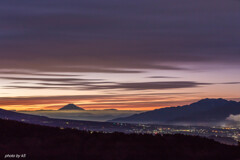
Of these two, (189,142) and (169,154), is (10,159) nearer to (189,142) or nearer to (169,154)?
(169,154)

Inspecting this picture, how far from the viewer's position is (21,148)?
20.6m

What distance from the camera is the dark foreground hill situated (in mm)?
19344

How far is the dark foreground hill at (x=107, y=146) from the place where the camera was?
1934cm

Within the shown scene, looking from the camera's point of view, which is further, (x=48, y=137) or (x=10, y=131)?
(x=10, y=131)

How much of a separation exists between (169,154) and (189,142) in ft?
10.4

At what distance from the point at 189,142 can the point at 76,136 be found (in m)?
6.59

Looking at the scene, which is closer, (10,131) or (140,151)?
(140,151)

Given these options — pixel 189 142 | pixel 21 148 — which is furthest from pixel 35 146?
pixel 189 142

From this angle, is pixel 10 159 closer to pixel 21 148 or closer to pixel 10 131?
pixel 21 148

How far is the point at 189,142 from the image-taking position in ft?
73.9

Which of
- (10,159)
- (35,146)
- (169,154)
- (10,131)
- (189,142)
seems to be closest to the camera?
(10,159)

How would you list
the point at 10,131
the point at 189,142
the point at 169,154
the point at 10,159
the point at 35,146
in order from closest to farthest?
1. the point at 10,159
2. the point at 169,154
3. the point at 35,146
4. the point at 189,142
5. the point at 10,131

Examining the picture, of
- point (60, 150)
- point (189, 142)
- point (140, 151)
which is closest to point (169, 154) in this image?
point (140, 151)

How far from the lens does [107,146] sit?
2114cm
